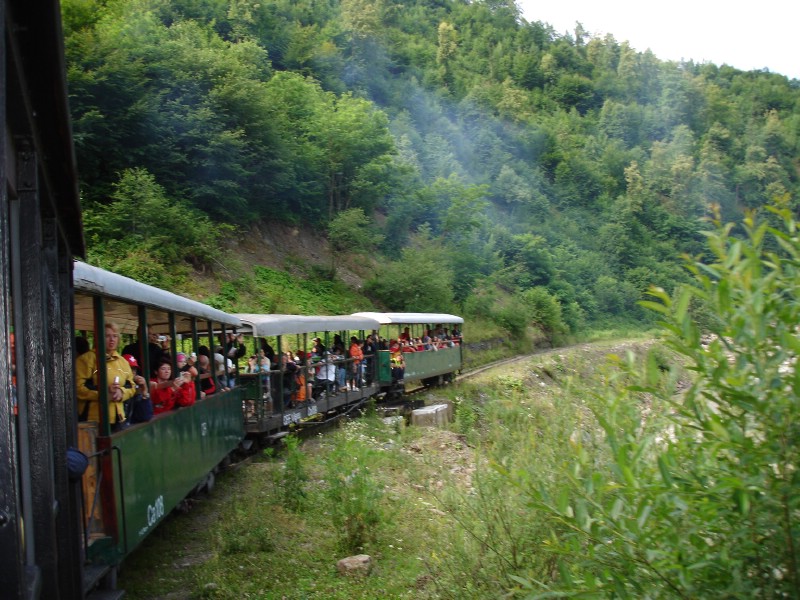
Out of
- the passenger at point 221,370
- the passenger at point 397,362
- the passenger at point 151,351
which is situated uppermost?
the passenger at point 151,351

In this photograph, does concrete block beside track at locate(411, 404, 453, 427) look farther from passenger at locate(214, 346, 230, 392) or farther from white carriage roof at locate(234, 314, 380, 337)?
passenger at locate(214, 346, 230, 392)

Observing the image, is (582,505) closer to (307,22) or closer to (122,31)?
(122,31)

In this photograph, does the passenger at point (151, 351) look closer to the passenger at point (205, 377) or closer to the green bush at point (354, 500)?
the passenger at point (205, 377)

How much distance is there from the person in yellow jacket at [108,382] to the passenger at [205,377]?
14.2 feet

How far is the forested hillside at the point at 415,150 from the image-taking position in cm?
2992

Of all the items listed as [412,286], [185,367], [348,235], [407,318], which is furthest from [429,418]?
[348,235]

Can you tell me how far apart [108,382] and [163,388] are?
7.21 feet

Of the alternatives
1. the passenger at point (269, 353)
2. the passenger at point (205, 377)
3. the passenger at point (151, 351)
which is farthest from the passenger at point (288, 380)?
the passenger at point (151, 351)

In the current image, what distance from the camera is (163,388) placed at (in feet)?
28.5

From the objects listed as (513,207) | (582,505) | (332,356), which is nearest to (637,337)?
(513,207)

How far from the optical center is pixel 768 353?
9.09 ft

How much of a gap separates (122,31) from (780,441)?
34448mm

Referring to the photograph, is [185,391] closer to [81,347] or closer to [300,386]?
[81,347]

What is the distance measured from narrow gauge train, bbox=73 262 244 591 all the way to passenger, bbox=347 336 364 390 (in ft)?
31.1
